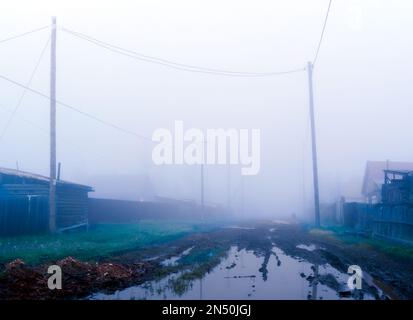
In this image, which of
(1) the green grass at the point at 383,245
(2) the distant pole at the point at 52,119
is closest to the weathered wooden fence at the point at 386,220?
(1) the green grass at the point at 383,245

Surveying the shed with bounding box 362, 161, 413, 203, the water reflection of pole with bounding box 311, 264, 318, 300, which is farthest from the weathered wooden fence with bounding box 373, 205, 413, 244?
the shed with bounding box 362, 161, 413, 203

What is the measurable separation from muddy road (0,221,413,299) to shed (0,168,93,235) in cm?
910

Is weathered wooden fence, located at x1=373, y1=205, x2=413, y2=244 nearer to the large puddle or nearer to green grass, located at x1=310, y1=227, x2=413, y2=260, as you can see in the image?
green grass, located at x1=310, y1=227, x2=413, y2=260

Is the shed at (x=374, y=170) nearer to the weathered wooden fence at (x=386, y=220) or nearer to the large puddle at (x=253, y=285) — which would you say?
the weathered wooden fence at (x=386, y=220)

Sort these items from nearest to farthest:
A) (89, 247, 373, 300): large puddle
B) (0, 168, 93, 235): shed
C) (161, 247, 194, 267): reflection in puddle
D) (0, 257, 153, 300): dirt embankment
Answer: (89, 247, 373, 300): large puddle → (0, 257, 153, 300): dirt embankment → (161, 247, 194, 267): reflection in puddle → (0, 168, 93, 235): shed

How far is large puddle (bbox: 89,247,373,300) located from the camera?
27.5 feet

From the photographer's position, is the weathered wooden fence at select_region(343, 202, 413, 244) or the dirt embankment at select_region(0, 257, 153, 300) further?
the weathered wooden fence at select_region(343, 202, 413, 244)

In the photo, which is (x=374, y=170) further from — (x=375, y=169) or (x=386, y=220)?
(x=386, y=220)

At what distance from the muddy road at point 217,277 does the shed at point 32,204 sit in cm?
910

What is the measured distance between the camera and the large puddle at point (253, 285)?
8367 mm

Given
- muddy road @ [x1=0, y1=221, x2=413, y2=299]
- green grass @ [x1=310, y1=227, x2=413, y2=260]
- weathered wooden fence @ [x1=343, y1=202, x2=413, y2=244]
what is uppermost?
weathered wooden fence @ [x1=343, y1=202, x2=413, y2=244]

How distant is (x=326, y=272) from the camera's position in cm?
1138

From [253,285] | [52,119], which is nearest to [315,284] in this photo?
[253,285]
